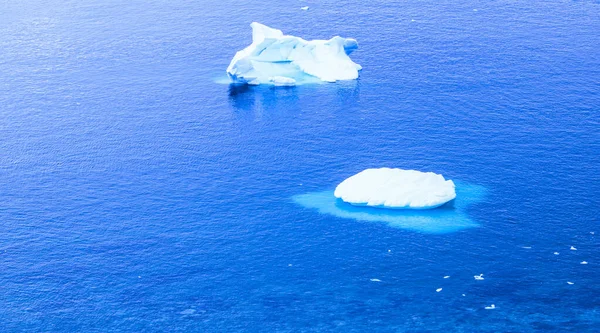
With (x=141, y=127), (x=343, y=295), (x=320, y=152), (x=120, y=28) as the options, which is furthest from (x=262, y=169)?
(x=120, y=28)

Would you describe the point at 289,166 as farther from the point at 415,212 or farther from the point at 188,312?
the point at 188,312

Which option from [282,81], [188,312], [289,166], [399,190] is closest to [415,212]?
[399,190]

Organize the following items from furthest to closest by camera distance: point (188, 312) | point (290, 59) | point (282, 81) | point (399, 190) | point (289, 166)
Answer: point (290, 59)
point (282, 81)
point (289, 166)
point (399, 190)
point (188, 312)

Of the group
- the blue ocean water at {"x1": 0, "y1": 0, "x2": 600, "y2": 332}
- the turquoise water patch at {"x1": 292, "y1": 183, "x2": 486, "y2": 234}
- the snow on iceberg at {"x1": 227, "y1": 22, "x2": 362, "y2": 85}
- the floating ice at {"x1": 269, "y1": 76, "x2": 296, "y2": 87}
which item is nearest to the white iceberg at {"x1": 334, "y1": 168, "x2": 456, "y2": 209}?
the turquoise water patch at {"x1": 292, "y1": 183, "x2": 486, "y2": 234}

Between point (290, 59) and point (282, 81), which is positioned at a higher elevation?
point (290, 59)

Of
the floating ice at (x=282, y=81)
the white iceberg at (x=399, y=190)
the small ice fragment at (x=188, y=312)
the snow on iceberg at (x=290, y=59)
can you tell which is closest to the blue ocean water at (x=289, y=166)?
the small ice fragment at (x=188, y=312)

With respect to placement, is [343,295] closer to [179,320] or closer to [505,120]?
[179,320]
